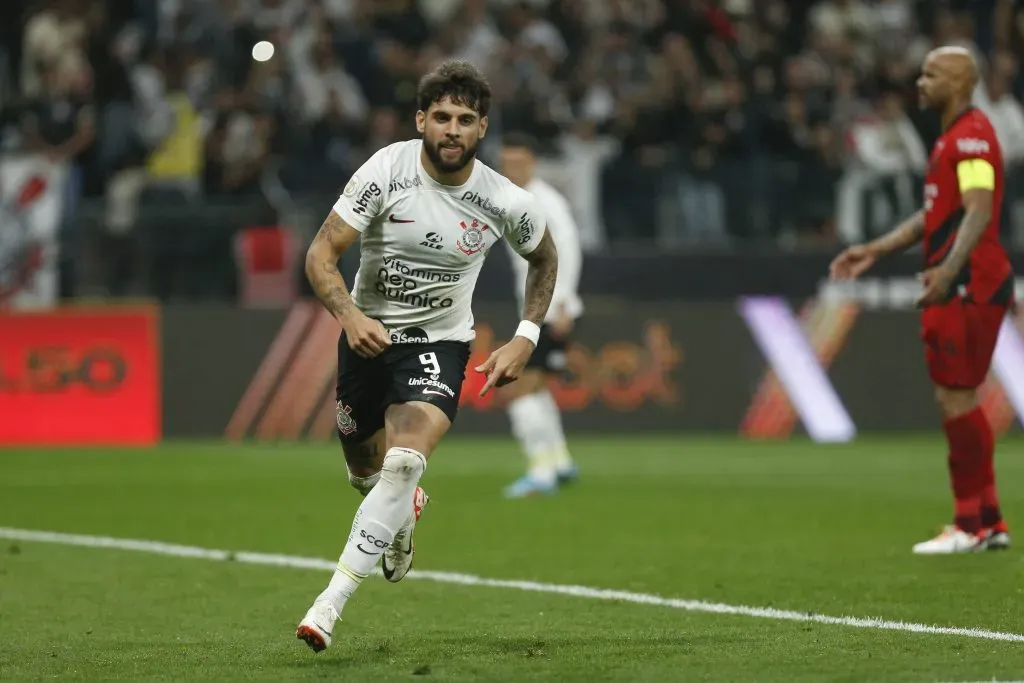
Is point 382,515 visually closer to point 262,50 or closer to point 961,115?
point 961,115

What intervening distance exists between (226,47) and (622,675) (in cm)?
1629

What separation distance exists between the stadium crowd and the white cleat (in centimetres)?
967

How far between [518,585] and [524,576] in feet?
1.11

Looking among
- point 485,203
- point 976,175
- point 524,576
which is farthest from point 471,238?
point 976,175

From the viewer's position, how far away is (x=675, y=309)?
1884cm

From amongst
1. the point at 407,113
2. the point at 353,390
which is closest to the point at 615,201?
the point at 407,113

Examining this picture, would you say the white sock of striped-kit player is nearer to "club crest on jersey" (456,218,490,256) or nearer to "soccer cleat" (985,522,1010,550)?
"soccer cleat" (985,522,1010,550)

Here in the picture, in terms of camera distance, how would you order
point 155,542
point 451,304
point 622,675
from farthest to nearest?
point 155,542, point 451,304, point 622,675

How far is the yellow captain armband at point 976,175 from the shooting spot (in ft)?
31.1

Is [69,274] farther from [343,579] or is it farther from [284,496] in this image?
[343,579]

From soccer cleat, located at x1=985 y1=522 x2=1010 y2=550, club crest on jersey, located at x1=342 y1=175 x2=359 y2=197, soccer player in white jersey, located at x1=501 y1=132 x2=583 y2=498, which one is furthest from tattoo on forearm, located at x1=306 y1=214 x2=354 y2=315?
soccer player in white jersey, located at x1=501 y1=132 x2=583 y2=498

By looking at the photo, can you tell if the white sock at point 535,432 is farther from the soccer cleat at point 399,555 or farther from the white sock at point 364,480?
the soccer cleat at point 399,555

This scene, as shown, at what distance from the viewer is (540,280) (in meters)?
7.43

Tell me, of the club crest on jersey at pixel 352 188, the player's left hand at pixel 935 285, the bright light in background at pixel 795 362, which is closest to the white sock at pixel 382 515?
the club crest on jersey at pixel 352 188
